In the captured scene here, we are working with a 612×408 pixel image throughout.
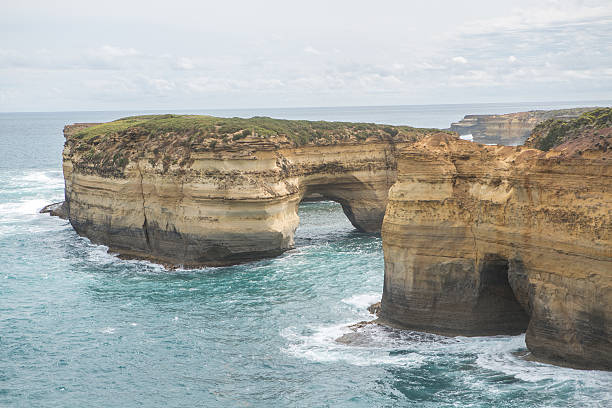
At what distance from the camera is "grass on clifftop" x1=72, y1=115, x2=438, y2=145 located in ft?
131

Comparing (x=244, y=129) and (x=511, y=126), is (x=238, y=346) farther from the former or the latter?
(x=511, y=126)

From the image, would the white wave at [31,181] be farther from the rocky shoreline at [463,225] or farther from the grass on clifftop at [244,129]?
the rocky shoreline at [463,225]

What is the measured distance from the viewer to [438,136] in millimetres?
24594

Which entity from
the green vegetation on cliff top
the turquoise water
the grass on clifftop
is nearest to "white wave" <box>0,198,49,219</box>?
the grass on clifftop

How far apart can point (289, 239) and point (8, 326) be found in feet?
56.4

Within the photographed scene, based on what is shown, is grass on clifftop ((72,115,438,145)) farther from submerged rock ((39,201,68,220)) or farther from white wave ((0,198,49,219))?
white wave ((0,198,49,219))

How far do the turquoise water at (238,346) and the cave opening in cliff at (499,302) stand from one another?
640 mm

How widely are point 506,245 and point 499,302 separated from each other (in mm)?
2690

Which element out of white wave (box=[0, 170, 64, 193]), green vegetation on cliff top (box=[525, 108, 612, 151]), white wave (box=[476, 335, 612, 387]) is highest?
green vegetation on cliff top (box=[525, 108, 612, 151])

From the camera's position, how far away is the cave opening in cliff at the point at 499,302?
909 inches

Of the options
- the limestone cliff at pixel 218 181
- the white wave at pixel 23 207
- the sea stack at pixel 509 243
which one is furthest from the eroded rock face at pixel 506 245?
the white wave at pixel 23 207

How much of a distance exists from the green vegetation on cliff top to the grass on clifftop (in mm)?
16642

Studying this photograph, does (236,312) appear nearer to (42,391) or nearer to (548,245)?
(42,391)

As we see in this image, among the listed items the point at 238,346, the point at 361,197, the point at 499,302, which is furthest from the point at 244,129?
the point at 499,302
